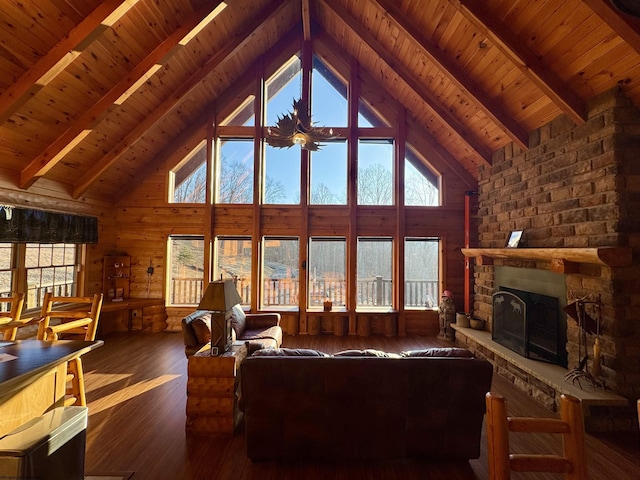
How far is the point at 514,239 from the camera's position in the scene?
402 centimetres

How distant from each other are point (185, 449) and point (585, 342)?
403 centimetres

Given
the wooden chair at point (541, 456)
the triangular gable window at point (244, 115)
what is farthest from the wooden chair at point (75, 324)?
the triangular gable window at point (244, 115)

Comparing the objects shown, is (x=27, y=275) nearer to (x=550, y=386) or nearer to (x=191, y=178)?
(x=191, y=178)

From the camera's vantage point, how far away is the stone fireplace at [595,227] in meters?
2.72

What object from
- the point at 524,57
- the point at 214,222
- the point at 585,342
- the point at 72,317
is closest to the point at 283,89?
the point at 214,222

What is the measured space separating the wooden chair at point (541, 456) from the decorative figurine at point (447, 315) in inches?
182

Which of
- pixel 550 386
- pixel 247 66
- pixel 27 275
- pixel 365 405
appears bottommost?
pixel 550 386

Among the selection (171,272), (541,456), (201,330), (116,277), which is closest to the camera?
(541,456)

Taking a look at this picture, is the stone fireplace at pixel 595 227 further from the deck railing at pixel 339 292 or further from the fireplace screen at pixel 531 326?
the deck railing at pixel 339 292

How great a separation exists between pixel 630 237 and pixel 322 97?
17.7 feet

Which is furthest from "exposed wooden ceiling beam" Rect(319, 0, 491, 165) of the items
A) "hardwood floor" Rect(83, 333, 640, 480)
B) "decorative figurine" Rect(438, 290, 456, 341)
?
"hardwood floor" Rect(83, 333, 640, 480)

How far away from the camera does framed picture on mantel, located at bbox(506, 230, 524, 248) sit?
12.8ft

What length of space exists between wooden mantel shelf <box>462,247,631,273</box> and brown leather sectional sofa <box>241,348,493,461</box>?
1.69m

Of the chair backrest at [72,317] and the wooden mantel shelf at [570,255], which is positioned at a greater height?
the wooden mantel shelf at [570,255]
